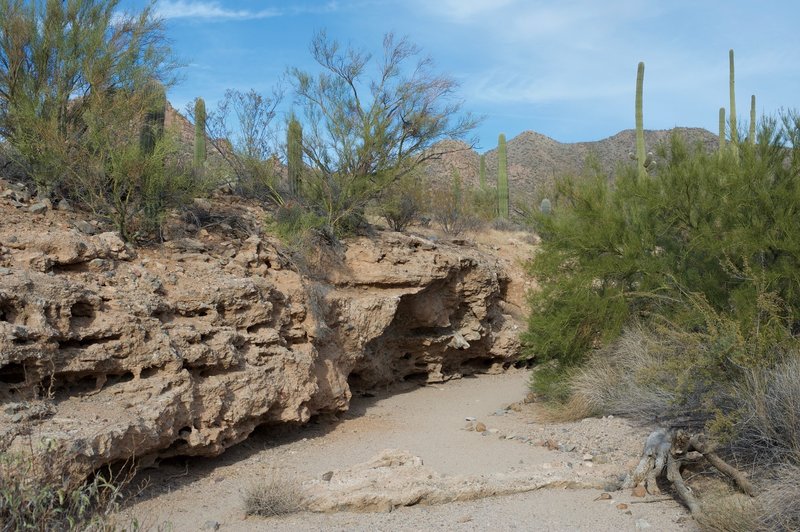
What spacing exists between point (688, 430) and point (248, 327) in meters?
5.78

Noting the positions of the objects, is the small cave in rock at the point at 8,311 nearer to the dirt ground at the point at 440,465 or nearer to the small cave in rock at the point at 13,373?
the small cave in rock at the point at 13,373

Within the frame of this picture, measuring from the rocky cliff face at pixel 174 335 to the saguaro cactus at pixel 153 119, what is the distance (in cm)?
187

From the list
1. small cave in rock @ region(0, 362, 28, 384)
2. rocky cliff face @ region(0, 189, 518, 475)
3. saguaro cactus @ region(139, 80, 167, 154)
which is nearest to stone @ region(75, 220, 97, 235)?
rocky cliff face @ region(0, 189, 518, 475)

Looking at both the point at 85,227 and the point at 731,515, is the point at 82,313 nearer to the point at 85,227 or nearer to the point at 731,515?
the point at 85,227

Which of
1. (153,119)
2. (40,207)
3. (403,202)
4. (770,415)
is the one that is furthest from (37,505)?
(403,202)

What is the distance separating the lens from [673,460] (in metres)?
6.88

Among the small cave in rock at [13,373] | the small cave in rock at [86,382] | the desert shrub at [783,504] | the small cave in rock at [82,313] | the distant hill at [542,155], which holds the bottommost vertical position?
the desert shrub at [783,504]

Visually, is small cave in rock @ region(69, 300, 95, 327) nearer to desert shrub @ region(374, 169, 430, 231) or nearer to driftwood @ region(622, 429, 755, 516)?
driftwood @ region(622, 429, 755, 516)

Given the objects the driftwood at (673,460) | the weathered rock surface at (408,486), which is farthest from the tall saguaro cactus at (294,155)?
the driftwood at (673,460)

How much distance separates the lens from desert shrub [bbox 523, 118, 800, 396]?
8.94 metres

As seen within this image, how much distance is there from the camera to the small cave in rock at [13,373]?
7.26 meters

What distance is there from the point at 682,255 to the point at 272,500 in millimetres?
7116

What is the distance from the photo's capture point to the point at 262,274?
11.5 m

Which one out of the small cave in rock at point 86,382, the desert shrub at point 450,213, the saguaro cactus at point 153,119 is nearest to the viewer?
the small cave in rock at point 86,382
